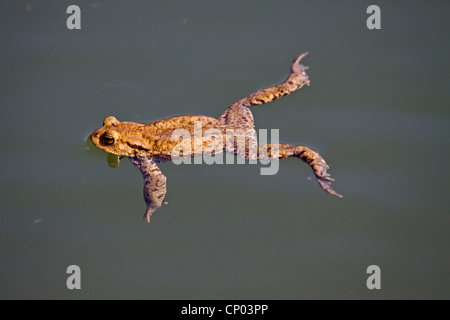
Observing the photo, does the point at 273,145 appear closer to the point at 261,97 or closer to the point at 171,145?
the point at 261,97

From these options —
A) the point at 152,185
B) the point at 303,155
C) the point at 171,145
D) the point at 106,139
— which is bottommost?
the point at 152,185

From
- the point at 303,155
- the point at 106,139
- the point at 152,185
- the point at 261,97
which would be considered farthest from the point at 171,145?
the point at 303,155

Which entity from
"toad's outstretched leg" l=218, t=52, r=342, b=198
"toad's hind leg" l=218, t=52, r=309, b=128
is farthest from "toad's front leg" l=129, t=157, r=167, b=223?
"toad's hind leg" l=218, t=52, r=309, b=128

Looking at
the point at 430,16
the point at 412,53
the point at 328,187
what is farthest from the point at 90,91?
the point at 430,16

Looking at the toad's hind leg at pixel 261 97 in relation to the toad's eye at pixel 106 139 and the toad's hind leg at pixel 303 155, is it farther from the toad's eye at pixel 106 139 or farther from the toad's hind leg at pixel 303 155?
the toad's eye at pixel 106 139

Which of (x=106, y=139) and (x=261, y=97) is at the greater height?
(x=261, y=97)

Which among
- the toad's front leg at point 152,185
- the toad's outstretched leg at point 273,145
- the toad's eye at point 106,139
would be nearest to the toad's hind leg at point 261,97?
the toad's outstretched leg at point 273,145

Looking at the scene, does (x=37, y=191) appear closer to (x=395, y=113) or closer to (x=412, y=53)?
(x=395, y=113)

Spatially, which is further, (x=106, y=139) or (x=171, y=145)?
(x=106, y=139)
